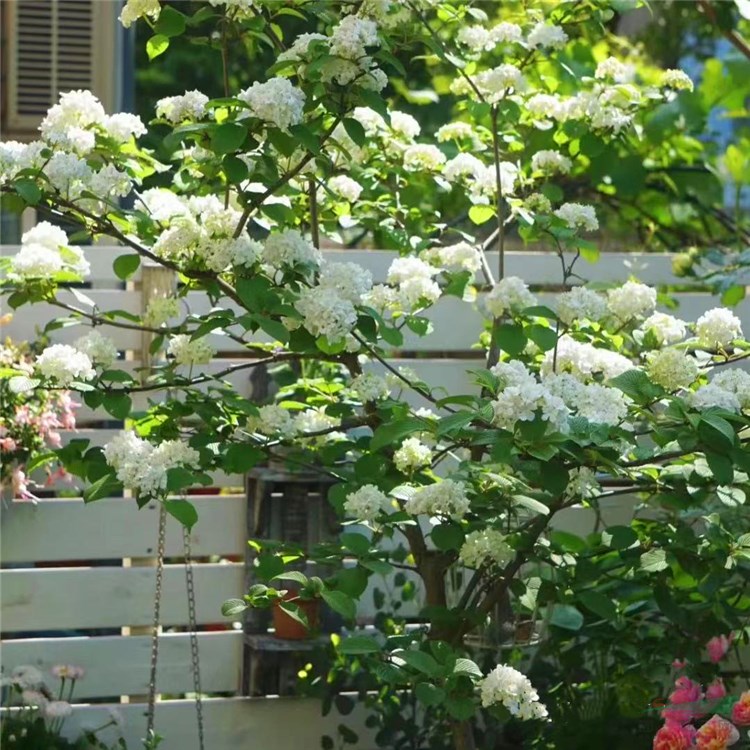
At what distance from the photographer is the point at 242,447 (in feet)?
7.70

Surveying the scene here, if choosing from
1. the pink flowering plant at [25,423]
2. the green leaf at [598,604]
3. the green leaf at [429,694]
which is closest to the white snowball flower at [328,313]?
the green leaf at [429,694]

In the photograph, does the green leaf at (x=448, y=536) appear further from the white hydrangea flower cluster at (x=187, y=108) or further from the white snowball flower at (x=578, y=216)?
the white hydrangea flower cluster at (x=187, y=108)

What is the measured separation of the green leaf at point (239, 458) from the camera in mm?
2330

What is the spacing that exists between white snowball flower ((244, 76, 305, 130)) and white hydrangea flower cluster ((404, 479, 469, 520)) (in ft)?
1.99

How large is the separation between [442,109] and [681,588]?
18.8ft

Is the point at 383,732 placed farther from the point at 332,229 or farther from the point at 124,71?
the point at 124,71

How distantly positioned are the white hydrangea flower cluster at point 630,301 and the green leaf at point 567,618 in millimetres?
769

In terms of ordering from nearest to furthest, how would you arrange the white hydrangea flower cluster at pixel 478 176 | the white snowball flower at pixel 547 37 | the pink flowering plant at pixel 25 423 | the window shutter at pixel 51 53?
the white snowball flower at pixel 547 37 < the white hydrangea flower cluster at pixel 478 176 < the pink flowering plant at pixel 25 423 < the window shutter at pixel 51 53

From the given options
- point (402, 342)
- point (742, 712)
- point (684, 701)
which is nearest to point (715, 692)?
point (684, 701)

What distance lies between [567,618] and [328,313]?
117cm

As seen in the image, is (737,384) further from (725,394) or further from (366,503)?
(366,503)

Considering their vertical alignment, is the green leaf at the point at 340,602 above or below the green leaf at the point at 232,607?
above

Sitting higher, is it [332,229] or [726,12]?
[726,12]

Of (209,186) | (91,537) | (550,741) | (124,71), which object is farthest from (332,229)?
(124,71)
